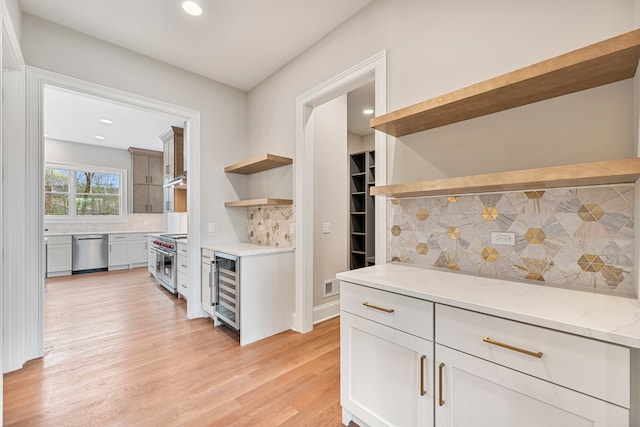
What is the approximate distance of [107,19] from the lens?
2.42 meters

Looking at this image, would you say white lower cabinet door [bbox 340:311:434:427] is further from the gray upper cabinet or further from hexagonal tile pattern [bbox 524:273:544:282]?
the gray upper cabinet

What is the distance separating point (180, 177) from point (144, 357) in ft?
9.80

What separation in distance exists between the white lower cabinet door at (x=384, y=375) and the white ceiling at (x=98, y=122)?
387 cm

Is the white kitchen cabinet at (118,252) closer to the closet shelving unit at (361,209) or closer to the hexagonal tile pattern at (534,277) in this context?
the closet shelving unit at (361,209)

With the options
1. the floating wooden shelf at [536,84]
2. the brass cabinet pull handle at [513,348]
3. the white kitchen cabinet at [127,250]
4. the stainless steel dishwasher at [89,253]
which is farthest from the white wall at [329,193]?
the stainless steel dishwasher at [89,253]

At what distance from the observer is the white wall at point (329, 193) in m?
3.23

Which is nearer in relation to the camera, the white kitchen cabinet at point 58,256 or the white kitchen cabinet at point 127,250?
the white kitchen cabinet at point 58,256

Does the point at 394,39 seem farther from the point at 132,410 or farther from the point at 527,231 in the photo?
the point at 132,410

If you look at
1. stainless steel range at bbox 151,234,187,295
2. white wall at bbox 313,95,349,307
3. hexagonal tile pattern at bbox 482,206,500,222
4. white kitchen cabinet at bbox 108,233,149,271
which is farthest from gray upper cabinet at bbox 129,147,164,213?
hexagonal tile pattern at bbox 482,206,500,222

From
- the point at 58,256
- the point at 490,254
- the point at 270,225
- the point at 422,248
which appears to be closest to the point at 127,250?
the point at 58,256

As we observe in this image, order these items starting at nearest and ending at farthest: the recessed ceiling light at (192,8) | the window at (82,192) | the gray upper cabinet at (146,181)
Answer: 1. the recessed ceiling light at (192,8)
2. the window at (82,192)
3. the gray upper cabinet at (146,181)

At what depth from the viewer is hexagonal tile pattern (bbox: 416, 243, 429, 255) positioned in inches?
73.4

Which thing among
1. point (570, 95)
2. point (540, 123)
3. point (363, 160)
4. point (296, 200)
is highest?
point (363, 160)

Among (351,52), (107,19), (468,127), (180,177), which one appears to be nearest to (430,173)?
(468,127)
